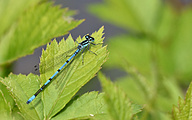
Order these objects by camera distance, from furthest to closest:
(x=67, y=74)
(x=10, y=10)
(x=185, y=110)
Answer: (x=10, y=10)
(x=67, y=74)
(x=185, y=110)

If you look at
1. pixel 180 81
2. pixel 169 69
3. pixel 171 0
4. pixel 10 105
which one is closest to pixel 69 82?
pixel 10 105

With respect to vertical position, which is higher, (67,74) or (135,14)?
(135,14)

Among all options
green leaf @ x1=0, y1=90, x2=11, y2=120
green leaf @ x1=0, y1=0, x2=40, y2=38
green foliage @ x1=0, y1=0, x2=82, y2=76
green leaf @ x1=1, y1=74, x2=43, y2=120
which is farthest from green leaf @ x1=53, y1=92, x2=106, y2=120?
green leaf @ x1=0, y1=0, x2=40, y2=38

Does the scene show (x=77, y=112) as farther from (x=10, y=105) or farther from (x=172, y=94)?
(x=172, y=94)

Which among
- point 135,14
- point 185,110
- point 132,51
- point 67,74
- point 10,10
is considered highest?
point 135,14

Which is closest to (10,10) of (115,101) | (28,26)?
(28,26)

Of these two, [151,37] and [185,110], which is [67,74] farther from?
[151,37]

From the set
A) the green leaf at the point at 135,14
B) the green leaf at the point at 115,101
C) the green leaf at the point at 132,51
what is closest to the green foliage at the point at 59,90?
the green leaf at the point at 115,101
